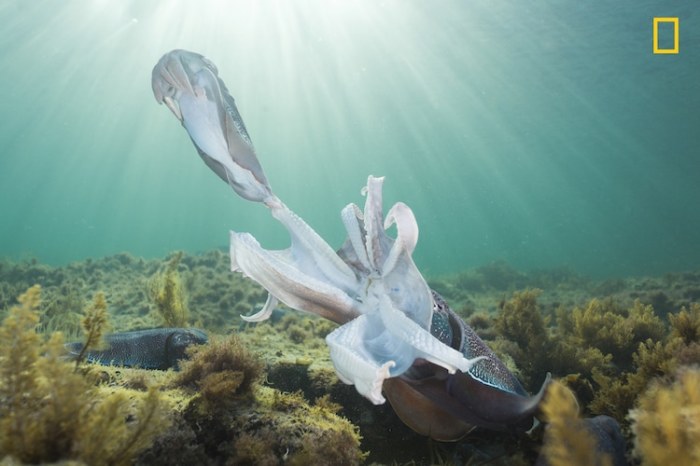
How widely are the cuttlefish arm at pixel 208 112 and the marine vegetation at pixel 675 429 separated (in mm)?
2322

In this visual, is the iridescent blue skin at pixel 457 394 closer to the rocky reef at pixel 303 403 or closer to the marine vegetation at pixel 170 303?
the rocky reef at pixel 303 403

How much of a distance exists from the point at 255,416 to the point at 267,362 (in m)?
1.52

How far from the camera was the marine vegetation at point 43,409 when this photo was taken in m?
1.41

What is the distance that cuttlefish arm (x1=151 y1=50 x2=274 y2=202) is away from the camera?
1.91m

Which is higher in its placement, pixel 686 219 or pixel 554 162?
pixel 554 162

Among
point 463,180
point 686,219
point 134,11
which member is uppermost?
point 134,11

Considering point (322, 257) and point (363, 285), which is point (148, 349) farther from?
point (363, 285)

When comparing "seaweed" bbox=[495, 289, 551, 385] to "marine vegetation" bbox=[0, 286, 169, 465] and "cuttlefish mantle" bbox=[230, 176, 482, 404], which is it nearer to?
"cuttlefish mantle" bbox=[230, 176, 482, 404]

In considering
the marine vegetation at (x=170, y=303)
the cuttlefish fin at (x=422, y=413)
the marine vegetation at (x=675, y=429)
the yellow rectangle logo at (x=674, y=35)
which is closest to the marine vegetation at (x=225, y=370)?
the cuttlefish fin at (x=422, y=413)

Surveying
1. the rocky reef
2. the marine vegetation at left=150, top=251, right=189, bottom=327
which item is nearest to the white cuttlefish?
the rocky reef

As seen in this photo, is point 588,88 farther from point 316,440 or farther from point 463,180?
point 463,180

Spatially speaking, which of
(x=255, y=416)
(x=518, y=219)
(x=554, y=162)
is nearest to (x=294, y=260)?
(x=255, y=416)

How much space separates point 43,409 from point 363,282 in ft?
5.21

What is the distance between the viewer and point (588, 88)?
34688mm
